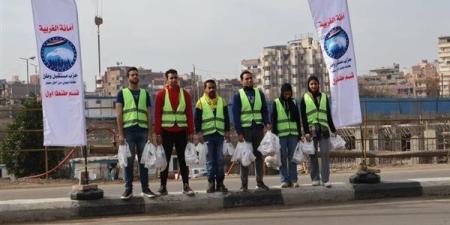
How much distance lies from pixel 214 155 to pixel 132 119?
155 centimetres

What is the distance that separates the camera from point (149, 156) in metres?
10.4

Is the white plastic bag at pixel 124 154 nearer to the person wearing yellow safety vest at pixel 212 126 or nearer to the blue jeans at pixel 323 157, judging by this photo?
the person wearing yellow safety vest at pixel 212 126

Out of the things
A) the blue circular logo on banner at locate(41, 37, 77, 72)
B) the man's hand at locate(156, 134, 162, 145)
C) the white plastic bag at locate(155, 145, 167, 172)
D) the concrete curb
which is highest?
the blue circular logo on banner at locate(41, 37, 77, 72)

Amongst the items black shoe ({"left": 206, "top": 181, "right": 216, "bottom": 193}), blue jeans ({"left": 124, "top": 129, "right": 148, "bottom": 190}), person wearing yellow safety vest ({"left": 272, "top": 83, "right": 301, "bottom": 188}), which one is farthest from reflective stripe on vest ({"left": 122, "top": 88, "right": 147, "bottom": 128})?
person wearing yellow safety vest ({"left": 272, "top": 83, "right": 301, "bottom": 188})

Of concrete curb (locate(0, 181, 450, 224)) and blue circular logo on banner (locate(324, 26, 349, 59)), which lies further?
blue circular logo on banner (locate(324, 26, 349, 59))

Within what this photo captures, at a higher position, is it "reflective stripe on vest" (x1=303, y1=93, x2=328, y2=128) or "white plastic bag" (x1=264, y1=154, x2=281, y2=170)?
"reflective stripe on vest" (x1=303, y1=93, x2=328, y2=128)

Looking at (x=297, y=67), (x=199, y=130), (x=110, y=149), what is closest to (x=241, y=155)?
(x=199, y=130)

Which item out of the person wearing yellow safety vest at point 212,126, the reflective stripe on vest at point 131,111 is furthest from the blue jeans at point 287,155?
the reflective stripe on vest at point 131,111

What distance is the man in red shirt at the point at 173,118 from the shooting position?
1060 centimetres

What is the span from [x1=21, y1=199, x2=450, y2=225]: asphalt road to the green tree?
12985 mm

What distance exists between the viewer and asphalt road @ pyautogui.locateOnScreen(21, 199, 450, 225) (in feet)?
30.9

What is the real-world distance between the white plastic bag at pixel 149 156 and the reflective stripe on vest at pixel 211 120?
1.03 metres

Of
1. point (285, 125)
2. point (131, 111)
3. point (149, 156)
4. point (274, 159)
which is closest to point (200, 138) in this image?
point (149, 156)

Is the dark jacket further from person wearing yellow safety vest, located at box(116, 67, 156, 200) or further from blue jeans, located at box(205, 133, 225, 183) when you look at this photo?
person wearing yellow safety vest, located at box(116, 67, 156, 200)
